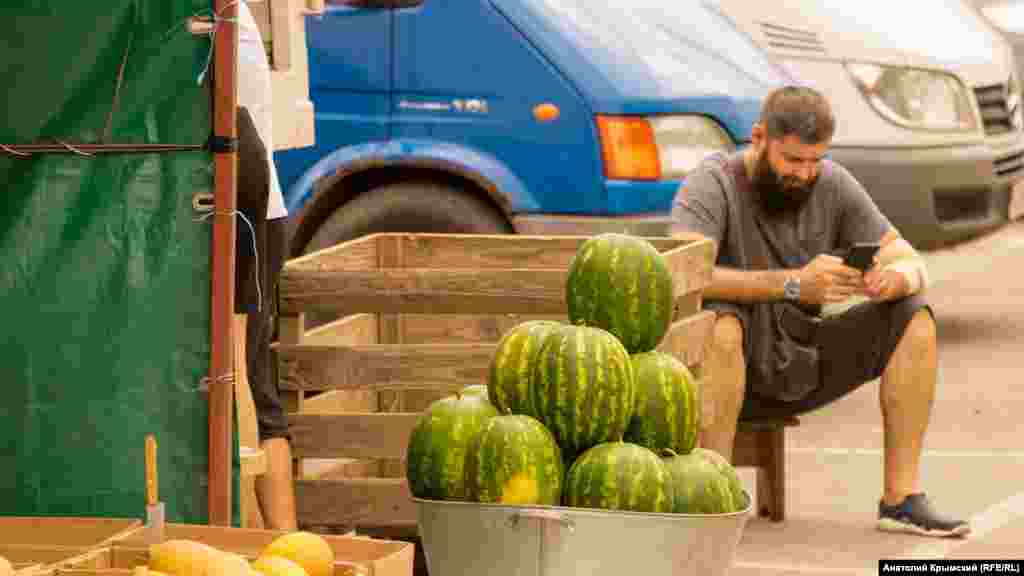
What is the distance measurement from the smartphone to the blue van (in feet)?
5.71

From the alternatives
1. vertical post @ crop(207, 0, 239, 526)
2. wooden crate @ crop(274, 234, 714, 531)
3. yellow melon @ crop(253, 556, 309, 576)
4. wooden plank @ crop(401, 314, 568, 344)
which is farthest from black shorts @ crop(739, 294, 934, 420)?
yellow melon @ crop(253, 556, 309, 576)

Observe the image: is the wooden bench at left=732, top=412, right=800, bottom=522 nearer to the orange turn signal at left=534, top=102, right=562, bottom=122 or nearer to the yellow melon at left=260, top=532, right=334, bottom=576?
the orange turn signal at left=534, top=102, right=562, bottom=122

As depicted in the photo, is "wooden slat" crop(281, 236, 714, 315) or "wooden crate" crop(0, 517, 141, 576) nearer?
"wooden crate" crop(0, 517, 141, 576)

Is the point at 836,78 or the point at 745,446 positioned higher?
the point at 836,78

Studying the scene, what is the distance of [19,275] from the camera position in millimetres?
5461

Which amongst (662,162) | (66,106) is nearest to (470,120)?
(662,162)

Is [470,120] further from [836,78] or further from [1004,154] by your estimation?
[1004,154]

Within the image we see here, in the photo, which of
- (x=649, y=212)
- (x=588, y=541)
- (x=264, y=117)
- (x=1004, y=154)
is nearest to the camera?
(x=588, y=541)

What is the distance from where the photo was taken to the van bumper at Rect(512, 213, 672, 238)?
974 cm

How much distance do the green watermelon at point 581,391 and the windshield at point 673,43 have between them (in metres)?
4.65

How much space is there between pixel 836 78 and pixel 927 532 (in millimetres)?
3858

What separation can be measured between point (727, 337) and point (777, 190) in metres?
0.58

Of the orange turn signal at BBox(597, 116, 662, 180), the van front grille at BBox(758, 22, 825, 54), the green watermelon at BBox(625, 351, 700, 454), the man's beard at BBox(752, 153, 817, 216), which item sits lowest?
the green watermelon at BBox(625, 351, 700, 454)

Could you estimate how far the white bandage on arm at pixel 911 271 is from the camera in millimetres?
8023
